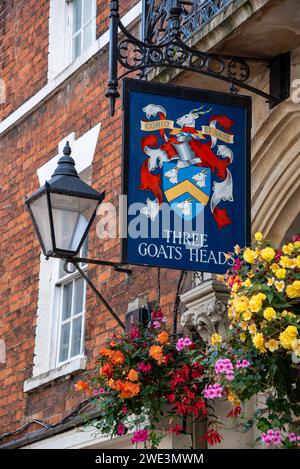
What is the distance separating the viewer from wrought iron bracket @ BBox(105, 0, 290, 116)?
7254mm

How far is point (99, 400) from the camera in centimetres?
746

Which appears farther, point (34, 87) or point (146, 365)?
point (34, 87)

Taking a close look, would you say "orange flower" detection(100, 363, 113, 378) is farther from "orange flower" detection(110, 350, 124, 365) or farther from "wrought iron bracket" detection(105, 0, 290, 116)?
"wrought iron bracket" detection(105, 0, 290, 116)

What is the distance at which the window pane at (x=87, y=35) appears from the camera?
11.0 meters

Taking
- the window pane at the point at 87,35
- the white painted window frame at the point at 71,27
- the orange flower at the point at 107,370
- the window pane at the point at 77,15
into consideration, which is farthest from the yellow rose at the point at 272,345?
the window pane at the point at 77,15

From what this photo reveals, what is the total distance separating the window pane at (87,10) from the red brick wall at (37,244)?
505 millimetres

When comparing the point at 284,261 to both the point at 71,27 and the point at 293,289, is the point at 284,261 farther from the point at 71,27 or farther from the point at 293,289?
the point at 71,27

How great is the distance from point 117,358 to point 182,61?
6.09ft

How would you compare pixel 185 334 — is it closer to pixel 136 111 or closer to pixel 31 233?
pixel 136 111

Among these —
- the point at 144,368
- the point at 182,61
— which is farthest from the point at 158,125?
the point at 144,368

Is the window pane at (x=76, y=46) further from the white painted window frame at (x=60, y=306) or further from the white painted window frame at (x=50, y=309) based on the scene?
the white painted window frame at (x=60, y=306)
